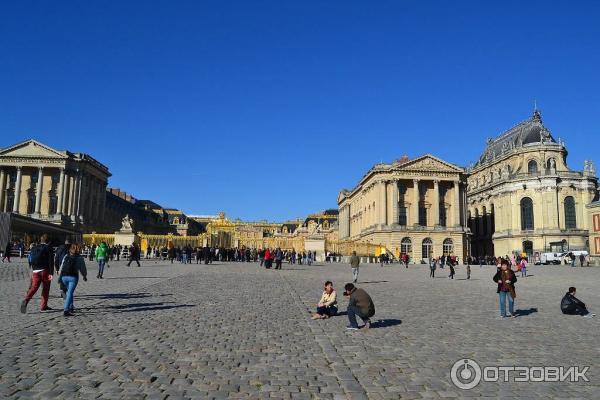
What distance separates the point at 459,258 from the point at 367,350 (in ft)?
201

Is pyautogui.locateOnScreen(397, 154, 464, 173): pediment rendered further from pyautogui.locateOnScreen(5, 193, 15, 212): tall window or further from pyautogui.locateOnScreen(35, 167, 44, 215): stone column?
pyautogui.locateOnScreen(5, 193, 15, 212): tall window

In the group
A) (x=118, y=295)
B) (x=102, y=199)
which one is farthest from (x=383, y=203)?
(x=118, y=295)

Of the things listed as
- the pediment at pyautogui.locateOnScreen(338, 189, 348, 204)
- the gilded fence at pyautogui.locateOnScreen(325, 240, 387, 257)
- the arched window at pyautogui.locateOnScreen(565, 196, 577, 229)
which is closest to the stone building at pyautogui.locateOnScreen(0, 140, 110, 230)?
the gilded fence at pyautogui.locateOnScreen(325, 240, 387, 257)

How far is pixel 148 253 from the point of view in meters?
49.2

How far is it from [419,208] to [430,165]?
249 inches

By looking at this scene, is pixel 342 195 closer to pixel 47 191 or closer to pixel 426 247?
pixel 426 247

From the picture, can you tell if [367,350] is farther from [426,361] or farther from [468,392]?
[468,392]

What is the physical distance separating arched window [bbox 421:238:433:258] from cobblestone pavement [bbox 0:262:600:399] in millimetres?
53252

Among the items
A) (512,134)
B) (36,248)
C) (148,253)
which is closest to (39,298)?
(36,248)

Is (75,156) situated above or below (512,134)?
below

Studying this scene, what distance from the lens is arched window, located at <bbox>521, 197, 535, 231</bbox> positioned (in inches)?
2891

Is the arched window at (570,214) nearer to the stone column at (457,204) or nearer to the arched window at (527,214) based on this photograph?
the arched window at (527,214)

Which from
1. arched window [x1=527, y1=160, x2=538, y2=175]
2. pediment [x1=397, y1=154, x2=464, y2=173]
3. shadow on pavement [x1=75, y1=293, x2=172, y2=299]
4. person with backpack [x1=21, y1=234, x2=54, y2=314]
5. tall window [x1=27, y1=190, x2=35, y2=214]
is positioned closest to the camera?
person with backpack [x1=21, y1=234, x2=54, y2=314]

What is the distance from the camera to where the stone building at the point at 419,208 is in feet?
217
